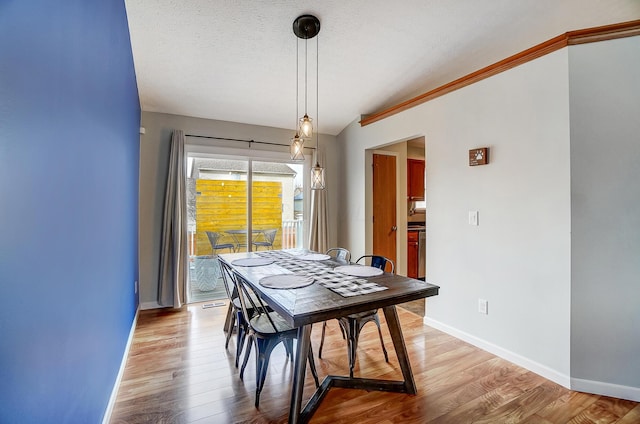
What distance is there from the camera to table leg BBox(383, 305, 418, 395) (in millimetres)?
1996

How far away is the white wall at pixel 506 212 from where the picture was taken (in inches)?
84.5

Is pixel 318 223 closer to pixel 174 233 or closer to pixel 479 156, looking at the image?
pixel 174 233

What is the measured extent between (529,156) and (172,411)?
121 inches

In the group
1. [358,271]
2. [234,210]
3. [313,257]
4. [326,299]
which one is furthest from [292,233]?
[326,299]

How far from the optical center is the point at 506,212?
8.12ft

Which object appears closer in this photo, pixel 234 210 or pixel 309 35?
pixel 309 35

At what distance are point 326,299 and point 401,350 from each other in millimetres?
805

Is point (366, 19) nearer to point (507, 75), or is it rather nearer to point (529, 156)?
point (507, 75)

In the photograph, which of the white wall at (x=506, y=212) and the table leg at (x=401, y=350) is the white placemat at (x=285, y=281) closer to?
the table leg at (x=401, y=350)

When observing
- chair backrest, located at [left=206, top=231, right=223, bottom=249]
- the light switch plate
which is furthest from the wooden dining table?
chair backrest, located at [left=206, top=231, right=223, bottom=249]

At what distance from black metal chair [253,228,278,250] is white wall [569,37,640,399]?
341cm

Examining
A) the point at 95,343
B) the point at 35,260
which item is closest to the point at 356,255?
the point at 95,343

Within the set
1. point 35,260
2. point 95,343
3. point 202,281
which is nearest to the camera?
point 35,260

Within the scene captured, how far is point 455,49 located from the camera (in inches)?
114
